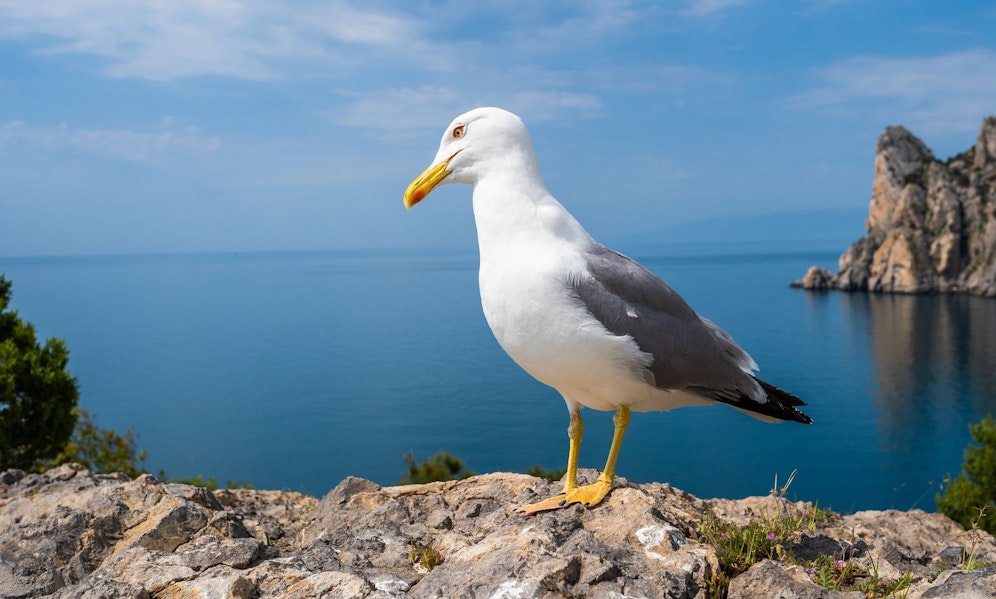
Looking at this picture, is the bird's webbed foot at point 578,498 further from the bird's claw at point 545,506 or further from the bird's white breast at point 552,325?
the bird's white breast at point 552,325

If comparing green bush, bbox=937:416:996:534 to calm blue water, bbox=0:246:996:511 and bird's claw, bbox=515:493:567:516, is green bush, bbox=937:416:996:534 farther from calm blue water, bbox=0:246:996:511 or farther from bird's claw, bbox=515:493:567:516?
bird's claw, bbox=515:493:567:516

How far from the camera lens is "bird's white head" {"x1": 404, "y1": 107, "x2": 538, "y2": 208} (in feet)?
18.2

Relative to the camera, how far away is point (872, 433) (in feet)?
213

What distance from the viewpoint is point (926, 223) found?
122m

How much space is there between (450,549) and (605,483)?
4.09 ft

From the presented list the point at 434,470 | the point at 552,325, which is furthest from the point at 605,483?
the point at 434,470

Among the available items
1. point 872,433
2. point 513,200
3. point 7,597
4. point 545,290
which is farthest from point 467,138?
point 872,433

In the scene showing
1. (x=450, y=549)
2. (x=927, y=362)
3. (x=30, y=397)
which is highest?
(x=450, y=549)

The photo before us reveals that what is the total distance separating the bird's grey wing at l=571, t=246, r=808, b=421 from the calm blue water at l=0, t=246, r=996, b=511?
1205 inches

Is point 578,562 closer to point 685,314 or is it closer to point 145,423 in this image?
point 685,314

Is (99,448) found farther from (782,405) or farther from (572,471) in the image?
(782,405)

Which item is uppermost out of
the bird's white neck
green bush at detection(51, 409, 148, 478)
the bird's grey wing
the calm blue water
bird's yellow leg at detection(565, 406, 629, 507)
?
the bird's white neck

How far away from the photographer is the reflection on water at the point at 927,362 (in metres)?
66.4

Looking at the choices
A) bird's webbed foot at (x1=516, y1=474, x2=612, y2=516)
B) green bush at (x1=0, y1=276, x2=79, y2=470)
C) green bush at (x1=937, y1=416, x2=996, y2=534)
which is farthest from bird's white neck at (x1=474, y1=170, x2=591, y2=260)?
green bush at (x1=937, y1=416, x2=996, y2=534)
